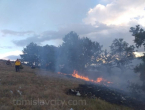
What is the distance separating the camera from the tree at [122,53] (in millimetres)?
35375

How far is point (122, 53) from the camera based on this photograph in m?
37.2

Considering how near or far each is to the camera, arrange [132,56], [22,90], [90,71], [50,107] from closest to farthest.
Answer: [50,107] < [22,90] < [132,56] < [90,71]

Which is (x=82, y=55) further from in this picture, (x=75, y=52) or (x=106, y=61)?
(x=106, y=61)

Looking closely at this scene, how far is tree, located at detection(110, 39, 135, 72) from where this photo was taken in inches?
1393

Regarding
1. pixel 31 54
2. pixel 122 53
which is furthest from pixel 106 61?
pixel 31 54

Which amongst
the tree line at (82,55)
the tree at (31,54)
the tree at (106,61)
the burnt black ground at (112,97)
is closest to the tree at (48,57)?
the tree line at (82,55)

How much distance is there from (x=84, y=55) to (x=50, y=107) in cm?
3150

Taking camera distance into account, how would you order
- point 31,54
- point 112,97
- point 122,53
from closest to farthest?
point 112,97 < point 122,53 < point 31,54

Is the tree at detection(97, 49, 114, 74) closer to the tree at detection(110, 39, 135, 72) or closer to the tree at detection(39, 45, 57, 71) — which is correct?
the tree at detection(110, 39, 135, 72)

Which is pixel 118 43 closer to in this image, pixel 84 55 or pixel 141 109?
pixel 84 55

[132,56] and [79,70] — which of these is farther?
[79,70]

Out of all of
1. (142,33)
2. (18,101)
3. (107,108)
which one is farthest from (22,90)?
(142,33)

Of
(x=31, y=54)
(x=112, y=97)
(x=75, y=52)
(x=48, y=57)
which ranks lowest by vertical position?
(x=112, y=97)

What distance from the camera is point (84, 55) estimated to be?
3888cm
